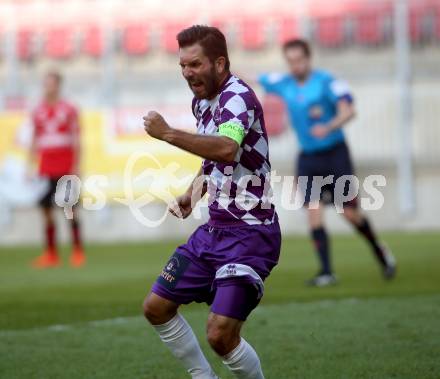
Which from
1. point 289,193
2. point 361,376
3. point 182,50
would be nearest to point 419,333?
point 361,376

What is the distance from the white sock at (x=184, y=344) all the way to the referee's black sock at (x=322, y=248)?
17.2 feet

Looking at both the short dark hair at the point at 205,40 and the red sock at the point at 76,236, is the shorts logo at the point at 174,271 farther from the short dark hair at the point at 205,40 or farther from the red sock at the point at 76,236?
the red sock at the point at 76,236

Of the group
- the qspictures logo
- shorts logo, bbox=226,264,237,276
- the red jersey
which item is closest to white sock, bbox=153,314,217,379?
shorts logo, bbox=226,264,237,276

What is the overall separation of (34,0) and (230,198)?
57.8 ft

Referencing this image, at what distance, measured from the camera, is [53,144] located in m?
13.9

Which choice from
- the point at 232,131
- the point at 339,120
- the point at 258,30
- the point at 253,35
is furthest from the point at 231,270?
the point at 258,30

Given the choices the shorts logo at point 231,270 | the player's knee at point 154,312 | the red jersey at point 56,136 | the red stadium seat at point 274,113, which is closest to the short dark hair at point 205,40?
the shorts logo at point 231,270

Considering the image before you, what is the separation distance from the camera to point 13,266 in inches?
520

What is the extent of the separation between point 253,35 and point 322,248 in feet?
30.0

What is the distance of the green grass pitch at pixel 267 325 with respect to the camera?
19.8 feet

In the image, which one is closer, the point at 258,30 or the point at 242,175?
the point at 242,175

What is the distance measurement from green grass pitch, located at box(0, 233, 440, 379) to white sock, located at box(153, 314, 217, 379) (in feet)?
2.21

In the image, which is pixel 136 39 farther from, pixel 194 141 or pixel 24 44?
pixel 194 141

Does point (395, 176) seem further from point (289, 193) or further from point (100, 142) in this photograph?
point (100, 142)
